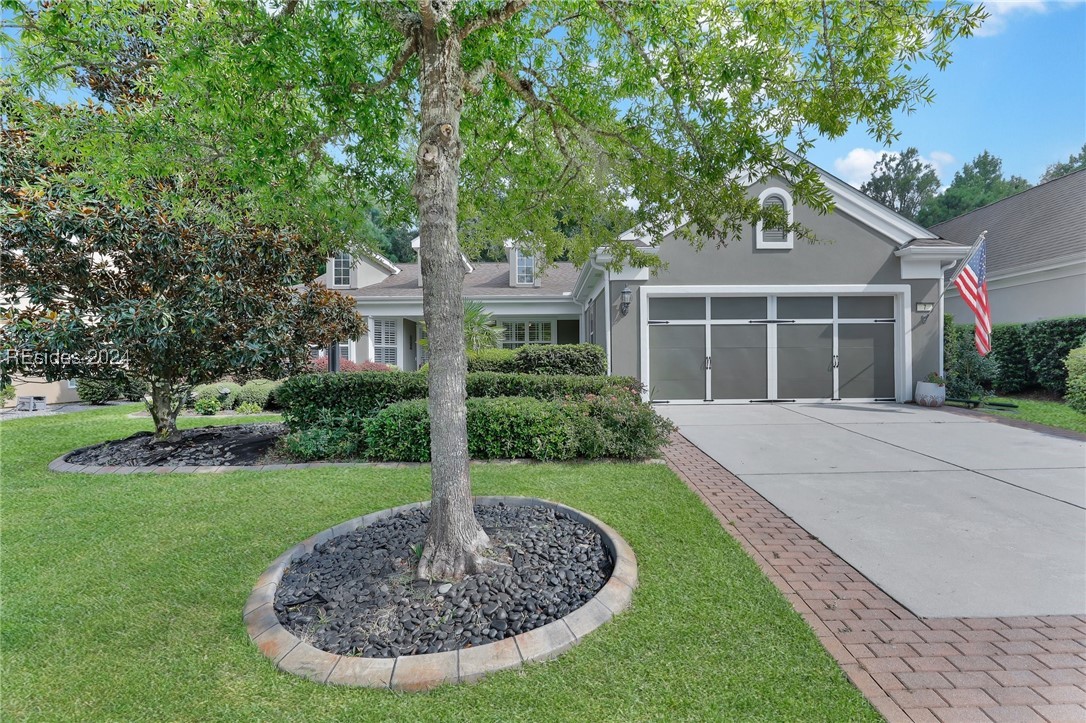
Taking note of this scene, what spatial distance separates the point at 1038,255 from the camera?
44.5 ft

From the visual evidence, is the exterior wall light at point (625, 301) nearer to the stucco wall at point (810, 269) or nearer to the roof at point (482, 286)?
the stucco wall at point (810, 269)

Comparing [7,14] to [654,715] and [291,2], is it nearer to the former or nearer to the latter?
[291,2]

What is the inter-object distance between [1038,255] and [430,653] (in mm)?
19058

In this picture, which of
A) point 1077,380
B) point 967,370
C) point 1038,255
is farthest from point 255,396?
point 1038,255

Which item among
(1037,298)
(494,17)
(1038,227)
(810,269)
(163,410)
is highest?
(1038,227)

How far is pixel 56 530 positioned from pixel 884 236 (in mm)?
14109

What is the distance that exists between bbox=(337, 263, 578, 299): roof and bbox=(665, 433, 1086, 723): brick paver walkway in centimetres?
1220

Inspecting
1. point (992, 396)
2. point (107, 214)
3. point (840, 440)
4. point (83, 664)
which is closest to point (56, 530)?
point (83, 664)

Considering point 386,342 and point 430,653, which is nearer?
point 430,653

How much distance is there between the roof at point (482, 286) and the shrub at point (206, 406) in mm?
4918

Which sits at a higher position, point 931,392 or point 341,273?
point 341,273

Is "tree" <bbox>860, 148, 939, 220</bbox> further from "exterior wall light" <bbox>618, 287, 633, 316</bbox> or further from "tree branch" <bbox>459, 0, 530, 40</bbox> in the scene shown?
"tree branch" <bbox>459, 0, 530, 40</bbox>

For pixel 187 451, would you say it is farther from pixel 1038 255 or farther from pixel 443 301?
pixel 1038 255

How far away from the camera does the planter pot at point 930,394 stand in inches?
400
